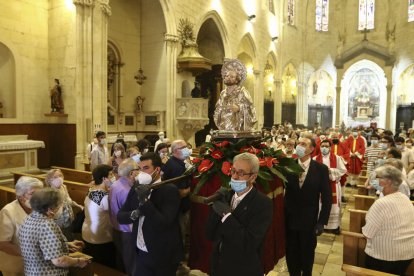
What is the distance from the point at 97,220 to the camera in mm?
3549

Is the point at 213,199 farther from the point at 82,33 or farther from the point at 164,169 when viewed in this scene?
the point at 82,33

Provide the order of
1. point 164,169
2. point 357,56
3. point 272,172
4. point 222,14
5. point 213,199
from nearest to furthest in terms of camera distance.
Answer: point 213,199, point 272,172, point 164,169, point 222,14, point 357,56

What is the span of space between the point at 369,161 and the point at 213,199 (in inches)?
284

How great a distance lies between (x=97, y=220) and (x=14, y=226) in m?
0.77

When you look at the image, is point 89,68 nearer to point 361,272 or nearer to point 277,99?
point 361,272

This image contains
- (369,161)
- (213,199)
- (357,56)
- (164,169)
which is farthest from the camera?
(357,56)

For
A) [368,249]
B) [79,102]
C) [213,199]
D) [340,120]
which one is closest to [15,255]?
[213,199]

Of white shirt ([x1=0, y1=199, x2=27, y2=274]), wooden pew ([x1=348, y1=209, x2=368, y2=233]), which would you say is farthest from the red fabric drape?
white shirt ([x1=0, y1=199, x2=27, y2=274])

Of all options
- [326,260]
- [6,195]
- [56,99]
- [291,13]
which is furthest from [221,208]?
[291,13]

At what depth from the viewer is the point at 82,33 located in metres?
9.63

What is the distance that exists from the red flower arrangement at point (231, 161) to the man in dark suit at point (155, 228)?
0.64 m

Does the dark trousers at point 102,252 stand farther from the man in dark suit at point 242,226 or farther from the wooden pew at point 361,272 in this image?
the wooden pew at point 361,272

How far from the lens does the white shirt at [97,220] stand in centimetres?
354

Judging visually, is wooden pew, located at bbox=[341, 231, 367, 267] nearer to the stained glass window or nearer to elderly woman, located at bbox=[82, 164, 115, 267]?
elderly woman, located at bbox=[82, 164, 115, 267]
